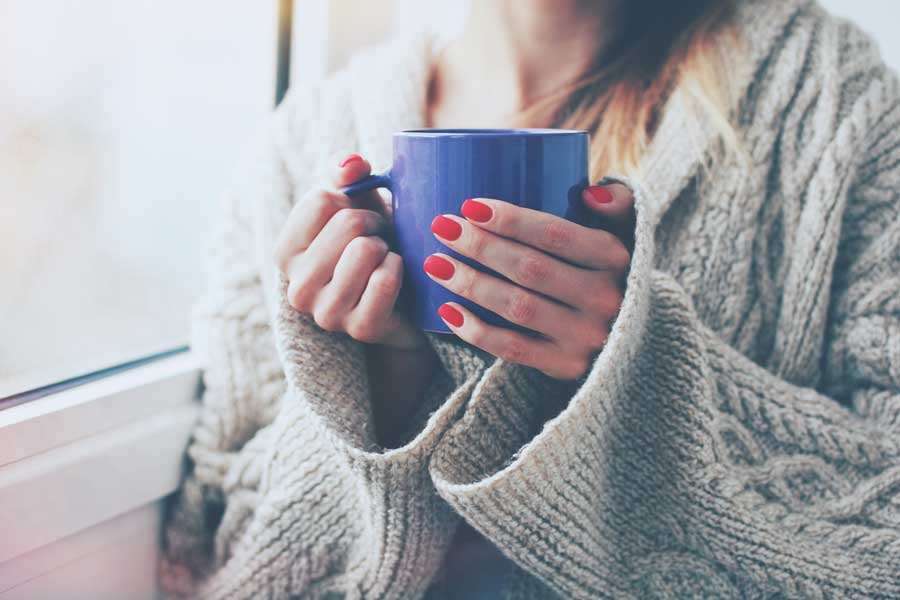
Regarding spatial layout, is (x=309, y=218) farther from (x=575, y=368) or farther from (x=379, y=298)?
(x=575, y=368)

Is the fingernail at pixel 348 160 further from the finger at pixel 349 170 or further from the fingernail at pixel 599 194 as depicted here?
the fingernail at pixel 599 194

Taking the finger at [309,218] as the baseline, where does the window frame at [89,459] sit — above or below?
below

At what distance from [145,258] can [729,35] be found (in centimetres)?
68

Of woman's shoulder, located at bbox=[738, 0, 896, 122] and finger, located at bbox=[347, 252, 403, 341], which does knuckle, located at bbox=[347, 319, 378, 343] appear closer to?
finger, located at bbox=[347, 252, 403, 341]

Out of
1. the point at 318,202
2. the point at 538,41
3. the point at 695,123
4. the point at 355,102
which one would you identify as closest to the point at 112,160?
the point at 355,102

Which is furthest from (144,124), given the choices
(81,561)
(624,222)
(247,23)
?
(624,222)

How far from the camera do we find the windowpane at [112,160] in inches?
26.5

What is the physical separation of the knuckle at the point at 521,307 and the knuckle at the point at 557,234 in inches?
1.4

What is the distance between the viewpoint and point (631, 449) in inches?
23.9

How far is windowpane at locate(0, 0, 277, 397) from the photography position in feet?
2.21

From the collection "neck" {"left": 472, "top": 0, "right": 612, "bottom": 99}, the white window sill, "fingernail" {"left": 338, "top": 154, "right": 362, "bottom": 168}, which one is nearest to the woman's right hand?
"fingernail" {"left": 338, "top": 154, "right": 362, "bottom": 168}

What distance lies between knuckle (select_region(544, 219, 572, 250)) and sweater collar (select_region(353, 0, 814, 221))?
0.18m

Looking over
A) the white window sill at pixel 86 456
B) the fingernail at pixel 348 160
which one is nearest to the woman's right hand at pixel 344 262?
the fingernail at pixel 348 160

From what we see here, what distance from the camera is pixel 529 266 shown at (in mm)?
476
